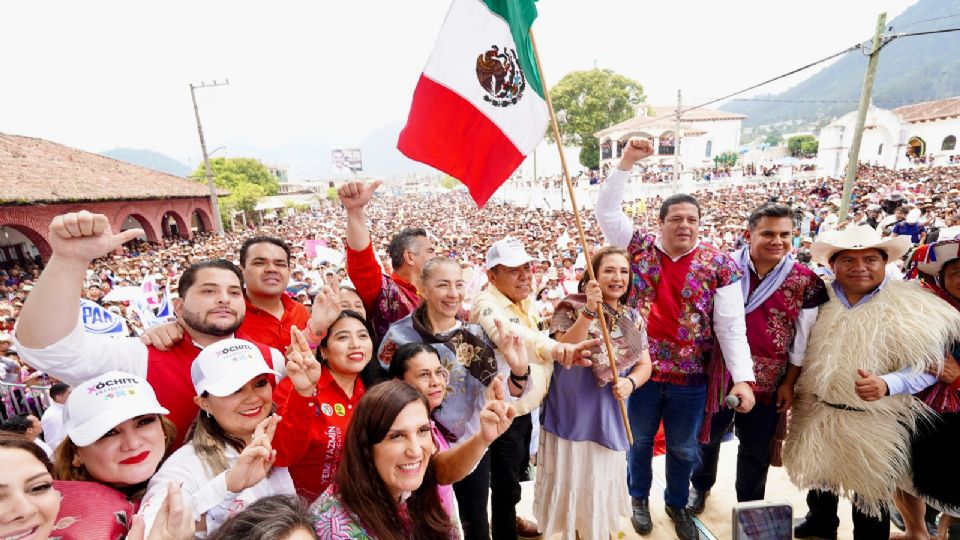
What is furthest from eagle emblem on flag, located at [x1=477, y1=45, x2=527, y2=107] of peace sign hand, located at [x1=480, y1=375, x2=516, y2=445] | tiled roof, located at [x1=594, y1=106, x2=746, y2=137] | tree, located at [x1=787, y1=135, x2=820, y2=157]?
tree, located at [x1=787, y1=135, x2=820, y2=157]

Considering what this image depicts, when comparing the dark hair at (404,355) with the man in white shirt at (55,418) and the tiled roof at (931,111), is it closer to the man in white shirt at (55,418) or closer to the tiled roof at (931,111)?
the man in white shirt at (55,418)

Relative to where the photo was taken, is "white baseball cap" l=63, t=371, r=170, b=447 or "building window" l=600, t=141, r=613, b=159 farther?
"building window" l=600, t=141, r=613, b=159

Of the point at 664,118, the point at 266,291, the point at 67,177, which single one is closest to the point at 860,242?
the point at 266,291

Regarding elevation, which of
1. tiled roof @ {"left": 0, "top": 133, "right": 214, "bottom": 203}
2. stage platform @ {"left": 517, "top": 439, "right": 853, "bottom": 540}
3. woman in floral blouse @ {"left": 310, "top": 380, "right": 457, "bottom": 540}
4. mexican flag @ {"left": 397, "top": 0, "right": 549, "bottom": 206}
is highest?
tiled roof @ {"left": 0, "top": 133, "right": 214, "bottom": 203}

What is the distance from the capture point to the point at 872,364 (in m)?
2.31

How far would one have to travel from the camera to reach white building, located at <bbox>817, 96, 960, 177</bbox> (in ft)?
112

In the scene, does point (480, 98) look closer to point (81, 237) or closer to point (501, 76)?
point (501, 76)

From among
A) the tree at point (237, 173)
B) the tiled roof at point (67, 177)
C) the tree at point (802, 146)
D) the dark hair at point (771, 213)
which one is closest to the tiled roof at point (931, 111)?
the tree at point (802, 146)

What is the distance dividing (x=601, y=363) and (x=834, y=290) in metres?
1.47

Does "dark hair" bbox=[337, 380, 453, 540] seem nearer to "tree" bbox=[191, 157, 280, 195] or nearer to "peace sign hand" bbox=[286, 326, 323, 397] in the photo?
"peace sign hand" bbox=[286, 326, 323, 397]

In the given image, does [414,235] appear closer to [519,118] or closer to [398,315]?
[398,315]

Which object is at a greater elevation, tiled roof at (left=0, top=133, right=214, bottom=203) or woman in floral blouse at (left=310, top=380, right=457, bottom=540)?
tiled roof at (left=0, top=133, right=214, bottom=203)

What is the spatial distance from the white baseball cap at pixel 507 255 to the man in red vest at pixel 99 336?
125 centimetres

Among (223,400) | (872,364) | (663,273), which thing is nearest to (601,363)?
(663,273)
